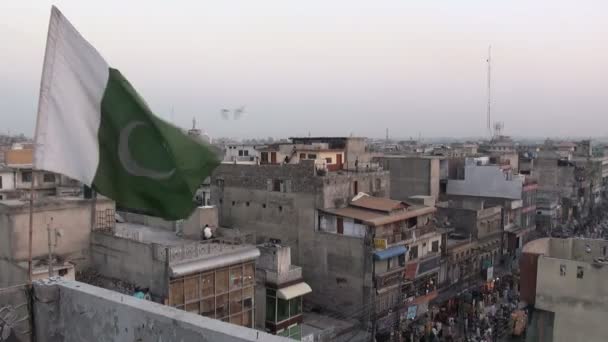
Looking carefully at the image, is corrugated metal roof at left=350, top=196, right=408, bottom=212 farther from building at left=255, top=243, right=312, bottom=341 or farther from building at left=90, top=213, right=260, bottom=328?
building at left=90, top=213, right=260, bottom=328


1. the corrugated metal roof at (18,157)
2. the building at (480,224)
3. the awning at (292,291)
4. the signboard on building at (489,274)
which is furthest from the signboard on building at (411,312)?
the corrugated metal roof at (18,157)

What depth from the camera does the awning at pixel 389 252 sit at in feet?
95.1

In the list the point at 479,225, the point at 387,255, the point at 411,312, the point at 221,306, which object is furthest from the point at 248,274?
the point at 479,225

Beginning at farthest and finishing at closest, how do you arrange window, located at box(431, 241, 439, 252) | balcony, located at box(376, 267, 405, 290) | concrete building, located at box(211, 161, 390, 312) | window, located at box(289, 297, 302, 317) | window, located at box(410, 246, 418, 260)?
1. window, located at box(431, 241, 439, 252)
2. window, located at box(410, 246, 418, 260)
3. concrete building, located at box(211, 161, 390, 312)
4. balcony, located at box(376, 267, 405, 290)
5. window, located at box(289, 297, 302, 317)

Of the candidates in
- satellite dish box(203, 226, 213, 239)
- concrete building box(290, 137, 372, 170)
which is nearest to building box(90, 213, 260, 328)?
satellite dish box(203, 226, 213, 239)

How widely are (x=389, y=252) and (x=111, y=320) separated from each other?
80.8ft

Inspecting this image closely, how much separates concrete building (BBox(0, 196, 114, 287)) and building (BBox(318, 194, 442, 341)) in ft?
48.4

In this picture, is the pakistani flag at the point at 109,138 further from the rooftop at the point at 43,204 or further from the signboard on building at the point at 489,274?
the signboard on building at the point at 489,274

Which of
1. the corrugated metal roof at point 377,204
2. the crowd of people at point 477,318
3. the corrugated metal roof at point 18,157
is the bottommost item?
the crowd of people at point 477,318

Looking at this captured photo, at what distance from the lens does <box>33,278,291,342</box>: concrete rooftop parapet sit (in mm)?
5217

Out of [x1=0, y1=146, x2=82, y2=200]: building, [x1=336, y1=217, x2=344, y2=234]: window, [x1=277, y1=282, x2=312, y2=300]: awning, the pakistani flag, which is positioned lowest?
[x1=277, y1=282, x2=312, y2=300]: awning

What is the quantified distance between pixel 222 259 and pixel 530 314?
457 inches

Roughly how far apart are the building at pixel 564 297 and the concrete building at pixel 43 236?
16.3 metres

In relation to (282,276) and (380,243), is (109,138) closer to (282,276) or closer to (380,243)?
(282,276)
